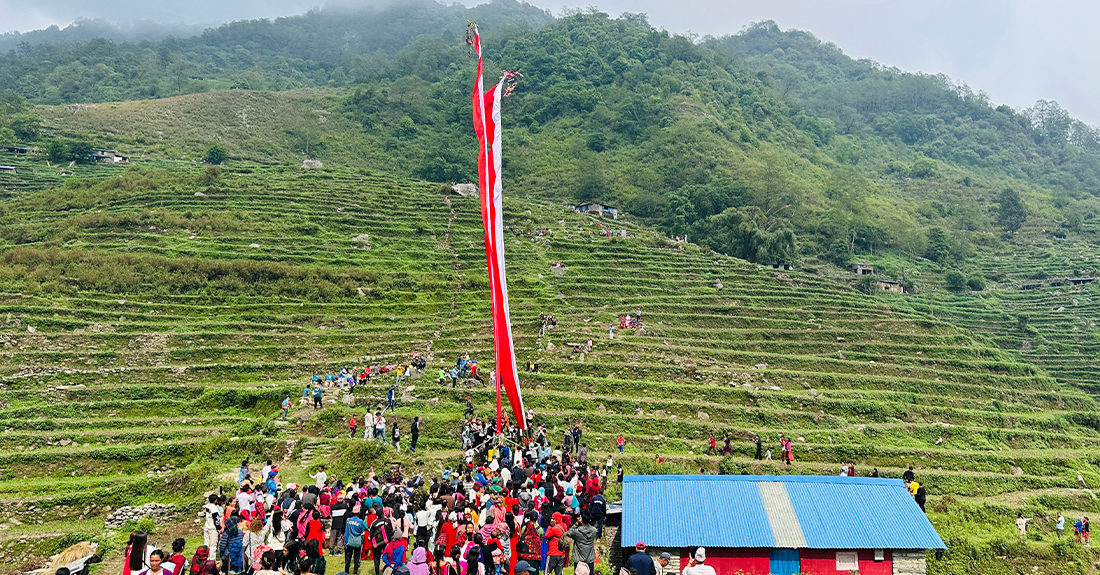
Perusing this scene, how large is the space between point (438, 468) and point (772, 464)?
996cm

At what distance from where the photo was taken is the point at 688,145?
213ft

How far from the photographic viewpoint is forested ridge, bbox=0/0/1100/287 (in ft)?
179

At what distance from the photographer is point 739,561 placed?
473 inches

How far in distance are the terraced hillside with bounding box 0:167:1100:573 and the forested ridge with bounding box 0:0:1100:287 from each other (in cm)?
1345

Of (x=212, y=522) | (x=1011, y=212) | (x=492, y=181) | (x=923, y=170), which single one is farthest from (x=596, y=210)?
(x=212, y=522)

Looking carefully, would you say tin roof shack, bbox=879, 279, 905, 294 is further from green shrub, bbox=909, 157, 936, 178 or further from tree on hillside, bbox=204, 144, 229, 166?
tree on hillside, bbox=204, 144, 229, 166

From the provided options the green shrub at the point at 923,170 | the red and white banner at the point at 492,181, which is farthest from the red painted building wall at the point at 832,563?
the green shrub at the point at 923,170

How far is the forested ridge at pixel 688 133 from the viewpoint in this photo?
54.5 m

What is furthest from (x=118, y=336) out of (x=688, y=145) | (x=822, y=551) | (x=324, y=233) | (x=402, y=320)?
(x=688, y=145)

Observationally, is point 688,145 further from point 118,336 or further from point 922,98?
point 922,98

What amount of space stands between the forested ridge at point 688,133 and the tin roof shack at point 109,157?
2820 millimetres

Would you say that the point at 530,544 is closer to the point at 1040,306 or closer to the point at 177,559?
the point at 177,559

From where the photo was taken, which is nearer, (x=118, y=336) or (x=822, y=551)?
(x=822, y=551)

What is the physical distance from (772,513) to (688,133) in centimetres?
5875
